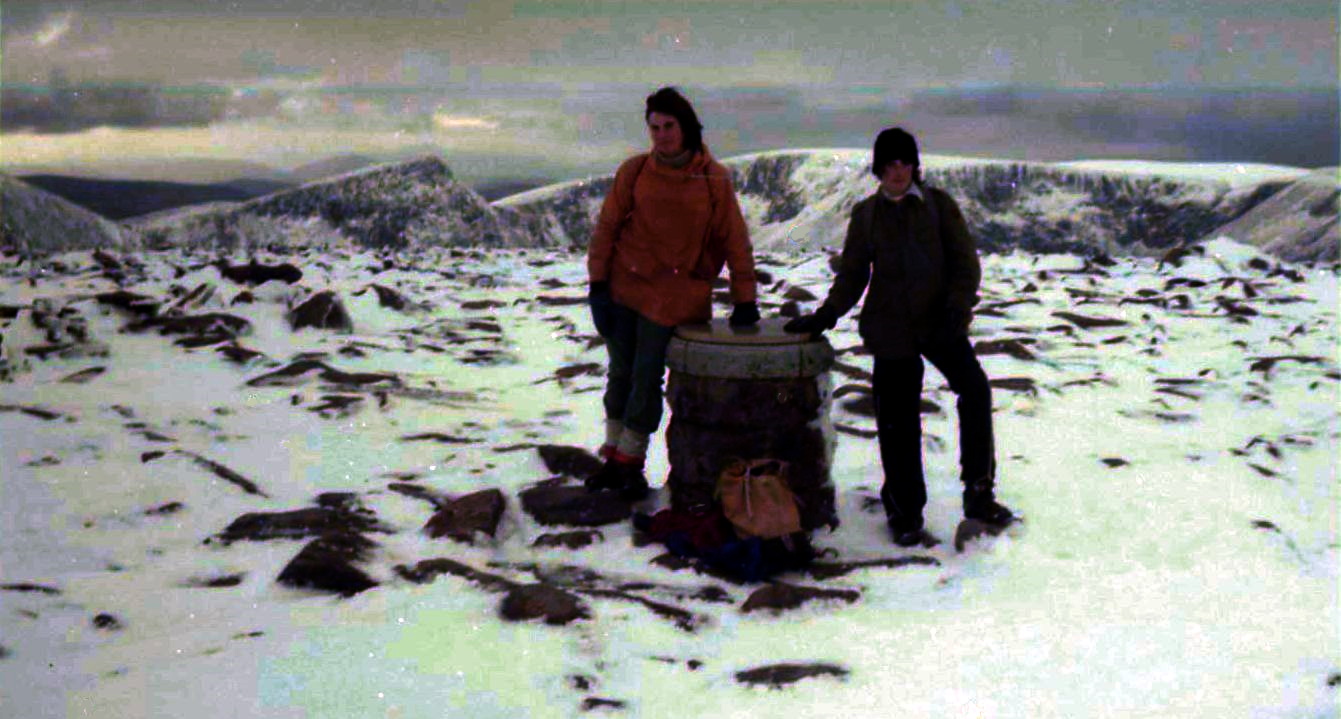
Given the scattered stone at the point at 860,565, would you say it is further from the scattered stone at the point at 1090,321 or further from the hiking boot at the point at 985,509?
the scattered stone at the point at 1090,321

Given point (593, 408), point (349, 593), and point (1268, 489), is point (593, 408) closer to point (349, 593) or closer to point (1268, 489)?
point (349, 593)

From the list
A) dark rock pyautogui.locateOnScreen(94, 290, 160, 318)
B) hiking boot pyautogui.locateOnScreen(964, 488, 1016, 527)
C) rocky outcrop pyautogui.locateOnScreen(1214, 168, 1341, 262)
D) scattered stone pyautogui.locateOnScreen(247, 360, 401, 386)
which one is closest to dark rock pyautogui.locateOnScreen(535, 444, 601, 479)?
hiking boot pyautogui.locateOnScreen(964, 488, 1016, 527)

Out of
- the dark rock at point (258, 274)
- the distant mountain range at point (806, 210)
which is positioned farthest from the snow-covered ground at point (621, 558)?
the distant mountain range at point (806, 210)

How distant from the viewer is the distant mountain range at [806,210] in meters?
16.4

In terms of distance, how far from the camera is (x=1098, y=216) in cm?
1981

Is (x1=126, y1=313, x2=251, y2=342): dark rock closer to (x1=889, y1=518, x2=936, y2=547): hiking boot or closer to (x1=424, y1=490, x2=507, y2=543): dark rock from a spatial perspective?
(x1=424, y1=490, x2=507, y2=543): dark rock

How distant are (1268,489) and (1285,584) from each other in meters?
1.05

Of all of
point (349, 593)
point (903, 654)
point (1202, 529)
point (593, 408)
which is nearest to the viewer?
point (903, 654)

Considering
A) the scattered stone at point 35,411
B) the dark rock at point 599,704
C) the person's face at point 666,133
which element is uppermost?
the person's face at point 666,133

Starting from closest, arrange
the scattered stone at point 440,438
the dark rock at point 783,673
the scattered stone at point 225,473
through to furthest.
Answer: the dark rock at point 783,673, the scattered stone at point 225,473, the scattered stone at point 440,438

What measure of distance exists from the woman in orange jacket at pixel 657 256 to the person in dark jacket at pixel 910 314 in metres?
0.47

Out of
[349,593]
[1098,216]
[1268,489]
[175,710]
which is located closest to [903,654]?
[349,593]

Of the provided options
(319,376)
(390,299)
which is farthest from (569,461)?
(390,299)

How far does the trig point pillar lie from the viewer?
3539mm
